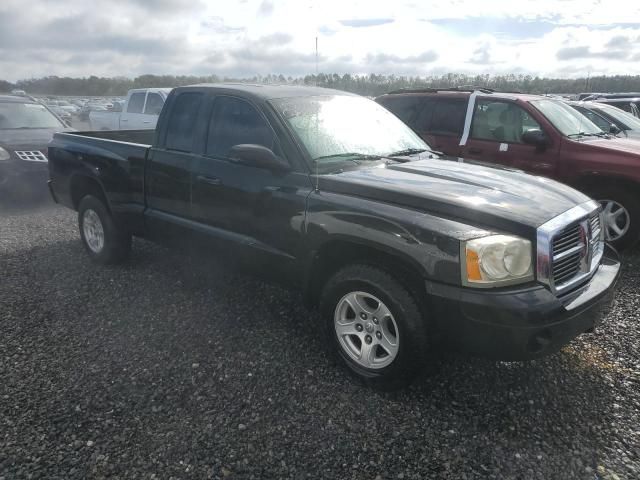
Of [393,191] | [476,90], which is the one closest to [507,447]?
[393,191]

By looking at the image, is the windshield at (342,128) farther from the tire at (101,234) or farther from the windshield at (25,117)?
the windshield at (25,117)

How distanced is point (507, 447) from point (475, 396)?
47 cm

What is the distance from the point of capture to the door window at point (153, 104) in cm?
1178

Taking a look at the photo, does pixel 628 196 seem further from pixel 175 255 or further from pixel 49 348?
pixel 49 348

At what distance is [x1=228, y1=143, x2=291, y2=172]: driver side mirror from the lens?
10.9 feet

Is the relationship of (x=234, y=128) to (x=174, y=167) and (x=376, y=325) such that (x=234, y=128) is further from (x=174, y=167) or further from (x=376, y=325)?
(x=376, y=325)

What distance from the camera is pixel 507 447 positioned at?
2.59m

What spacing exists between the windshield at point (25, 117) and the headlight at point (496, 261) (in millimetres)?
9064

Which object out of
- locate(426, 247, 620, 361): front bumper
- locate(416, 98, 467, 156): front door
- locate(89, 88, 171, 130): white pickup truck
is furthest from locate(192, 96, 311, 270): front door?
locate(89, 88, 171, 130): white pickup truck

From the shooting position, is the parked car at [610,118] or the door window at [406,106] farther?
the parked car at [610,118]

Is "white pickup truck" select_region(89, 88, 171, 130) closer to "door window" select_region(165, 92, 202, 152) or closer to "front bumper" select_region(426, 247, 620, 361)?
"door window" select_region(165, 92, 202, 152)

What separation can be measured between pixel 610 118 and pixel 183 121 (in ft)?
25.4

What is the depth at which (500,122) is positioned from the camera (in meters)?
6.50

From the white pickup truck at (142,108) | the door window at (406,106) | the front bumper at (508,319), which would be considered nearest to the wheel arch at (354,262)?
the front bumper at (508,319)
